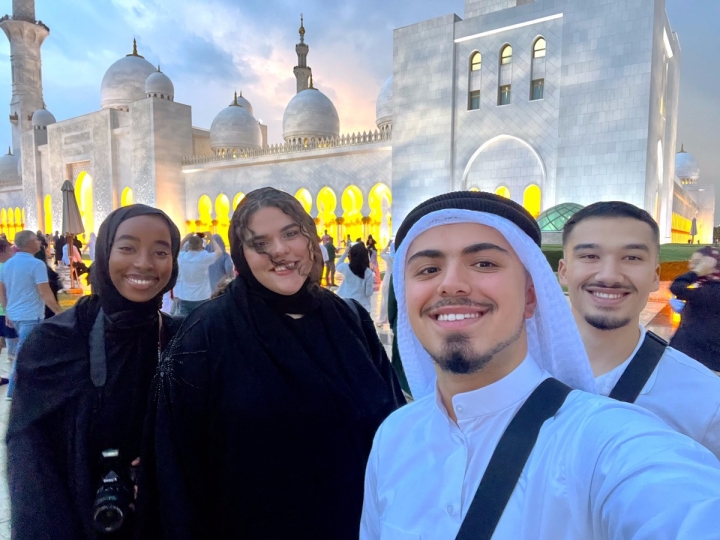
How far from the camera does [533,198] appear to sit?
12562 mm

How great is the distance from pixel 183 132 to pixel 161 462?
20.3m

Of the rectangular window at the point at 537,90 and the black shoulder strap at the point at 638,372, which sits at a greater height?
the rectangular window at the point at 537,90

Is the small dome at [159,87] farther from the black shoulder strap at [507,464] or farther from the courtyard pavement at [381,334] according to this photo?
the black shoulder strap at [507,464]

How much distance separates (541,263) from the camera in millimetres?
718

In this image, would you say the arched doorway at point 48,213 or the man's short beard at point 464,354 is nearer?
the man's short beard at point 464,354

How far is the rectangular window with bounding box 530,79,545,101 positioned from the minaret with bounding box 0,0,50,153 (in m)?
24.9

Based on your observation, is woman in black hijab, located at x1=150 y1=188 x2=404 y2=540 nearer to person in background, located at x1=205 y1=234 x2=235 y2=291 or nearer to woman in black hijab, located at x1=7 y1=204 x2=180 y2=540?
woman in black hijab, located at x1=7 y1=204 x2=180 y2=540

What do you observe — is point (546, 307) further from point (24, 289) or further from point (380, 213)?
point (380, 213)

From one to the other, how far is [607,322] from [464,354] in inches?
25.8

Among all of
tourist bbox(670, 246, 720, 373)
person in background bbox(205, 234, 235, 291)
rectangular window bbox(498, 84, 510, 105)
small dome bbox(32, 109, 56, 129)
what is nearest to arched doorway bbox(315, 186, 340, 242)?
rectangular window bbox(498, 84, 510, 105)

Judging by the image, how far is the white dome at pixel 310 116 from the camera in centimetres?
1897

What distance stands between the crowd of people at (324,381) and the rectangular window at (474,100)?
12978mm

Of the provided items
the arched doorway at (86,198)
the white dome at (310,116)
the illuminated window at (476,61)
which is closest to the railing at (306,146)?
the white dome at (310,116)

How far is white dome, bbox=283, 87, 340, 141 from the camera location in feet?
62.2
